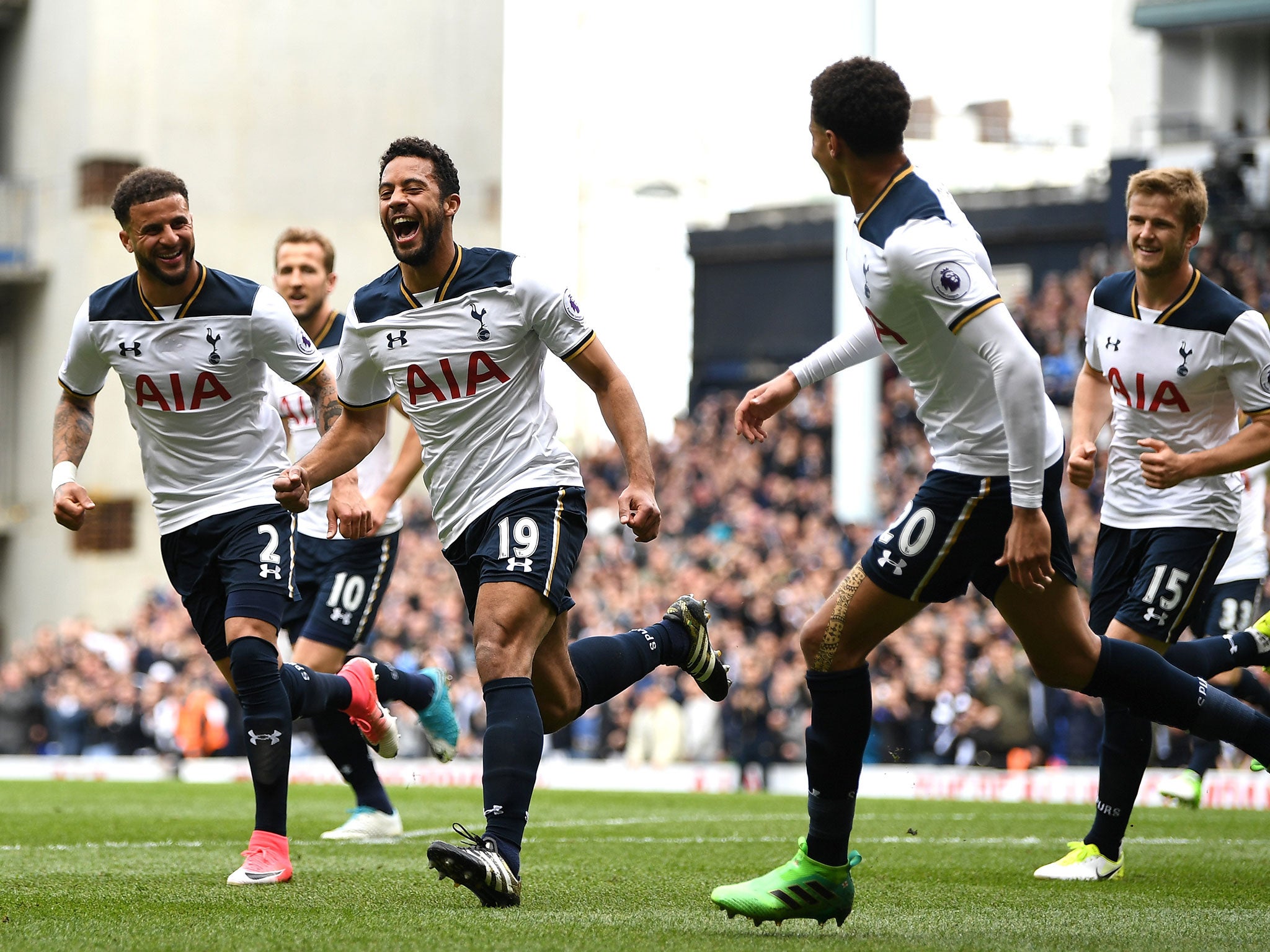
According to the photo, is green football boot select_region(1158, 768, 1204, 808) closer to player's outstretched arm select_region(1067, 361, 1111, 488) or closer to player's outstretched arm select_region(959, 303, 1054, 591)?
player's outstretched arm select_region(1067, 361, 1111, 488)

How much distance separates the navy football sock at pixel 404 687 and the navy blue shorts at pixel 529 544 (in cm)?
224

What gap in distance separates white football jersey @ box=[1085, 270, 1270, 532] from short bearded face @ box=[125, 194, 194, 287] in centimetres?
362

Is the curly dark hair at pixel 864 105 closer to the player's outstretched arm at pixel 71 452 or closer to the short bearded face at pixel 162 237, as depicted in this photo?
the short bearded face at pixel 162 237

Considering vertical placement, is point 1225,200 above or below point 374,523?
above

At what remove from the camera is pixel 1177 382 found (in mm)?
6754

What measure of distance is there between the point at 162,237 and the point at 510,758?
99.0 inches

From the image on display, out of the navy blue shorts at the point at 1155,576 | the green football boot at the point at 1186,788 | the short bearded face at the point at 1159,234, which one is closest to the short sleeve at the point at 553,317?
the short bearded face at the point at 1159,234

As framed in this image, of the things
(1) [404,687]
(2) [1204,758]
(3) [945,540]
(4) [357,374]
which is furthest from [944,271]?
(2) [1204,758]

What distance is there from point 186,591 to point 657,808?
5.56 metres

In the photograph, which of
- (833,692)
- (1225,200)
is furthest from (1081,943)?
(1225,200)

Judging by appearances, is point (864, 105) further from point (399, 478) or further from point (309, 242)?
point (309, 242)

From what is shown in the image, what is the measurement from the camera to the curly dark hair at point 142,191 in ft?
21.0

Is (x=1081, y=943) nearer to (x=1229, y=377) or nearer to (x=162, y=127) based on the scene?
(x=1229, y=377)

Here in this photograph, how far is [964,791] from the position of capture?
1489cm
